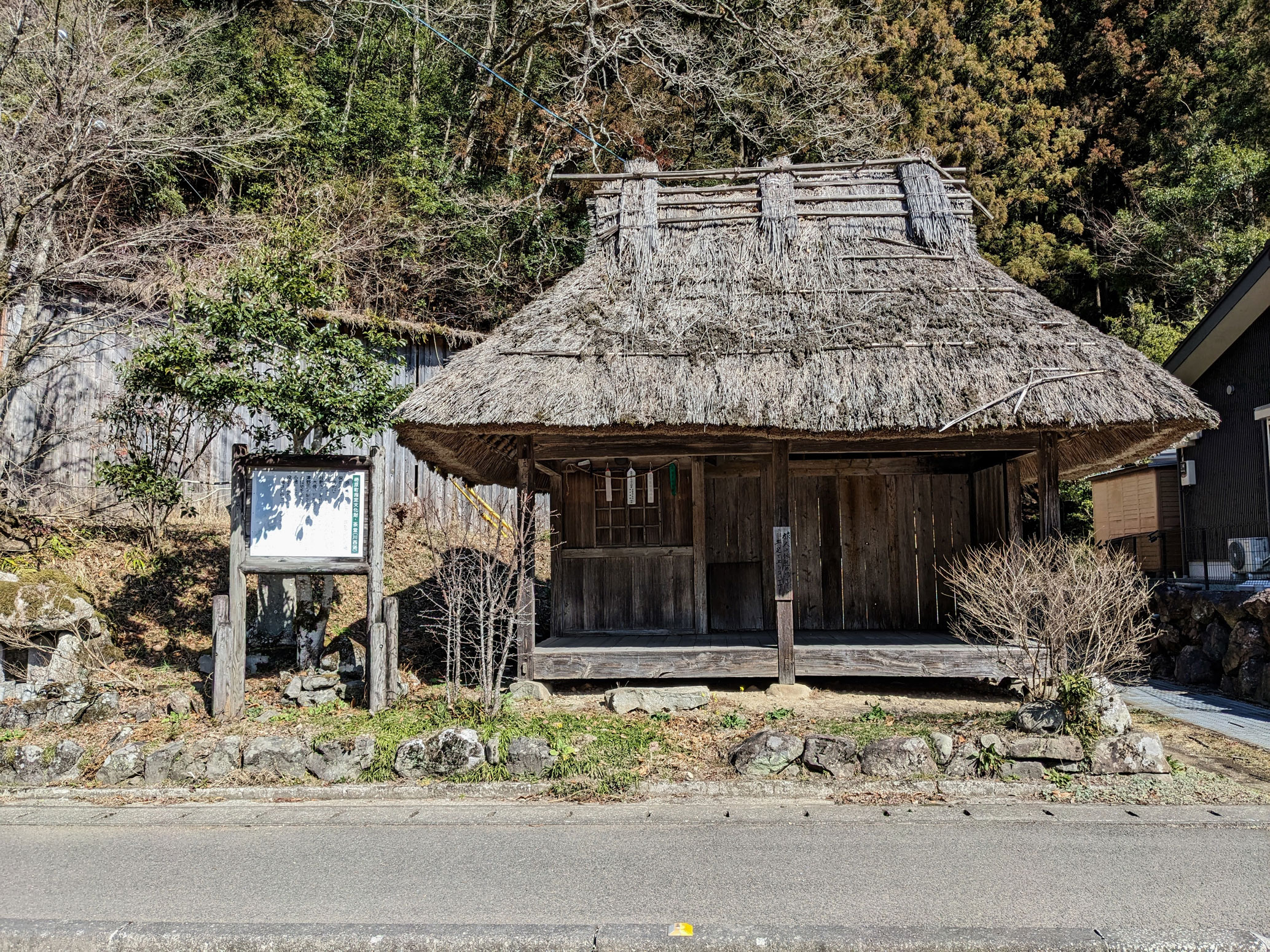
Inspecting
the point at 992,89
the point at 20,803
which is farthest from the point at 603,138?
the point at 20,803

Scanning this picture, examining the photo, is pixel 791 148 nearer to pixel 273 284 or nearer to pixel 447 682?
pixel 273 284

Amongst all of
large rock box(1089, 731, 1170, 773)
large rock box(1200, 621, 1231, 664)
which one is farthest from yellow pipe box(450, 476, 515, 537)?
large rock box(1089, 731, 1170, 773)

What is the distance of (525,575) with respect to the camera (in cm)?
931

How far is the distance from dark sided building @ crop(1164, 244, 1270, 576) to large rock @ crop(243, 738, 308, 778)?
12.2 metres

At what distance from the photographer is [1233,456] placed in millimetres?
14492

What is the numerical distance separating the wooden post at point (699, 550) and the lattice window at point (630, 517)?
506 mm

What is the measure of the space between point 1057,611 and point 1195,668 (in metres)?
5.42

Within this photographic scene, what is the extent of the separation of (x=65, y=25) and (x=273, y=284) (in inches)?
275

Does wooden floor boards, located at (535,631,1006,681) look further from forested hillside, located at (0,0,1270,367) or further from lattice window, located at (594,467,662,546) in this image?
forested hillside, located at (0,0,1270,367)

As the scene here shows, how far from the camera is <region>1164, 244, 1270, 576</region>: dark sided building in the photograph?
13.4 m

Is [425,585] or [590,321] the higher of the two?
[590,321]

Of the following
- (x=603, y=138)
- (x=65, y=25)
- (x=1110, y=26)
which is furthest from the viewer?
(x=1110, y=26)

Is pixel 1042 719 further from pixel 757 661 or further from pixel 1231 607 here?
pixel 1231 607

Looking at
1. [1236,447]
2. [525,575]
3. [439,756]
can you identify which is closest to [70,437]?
[525,575]
